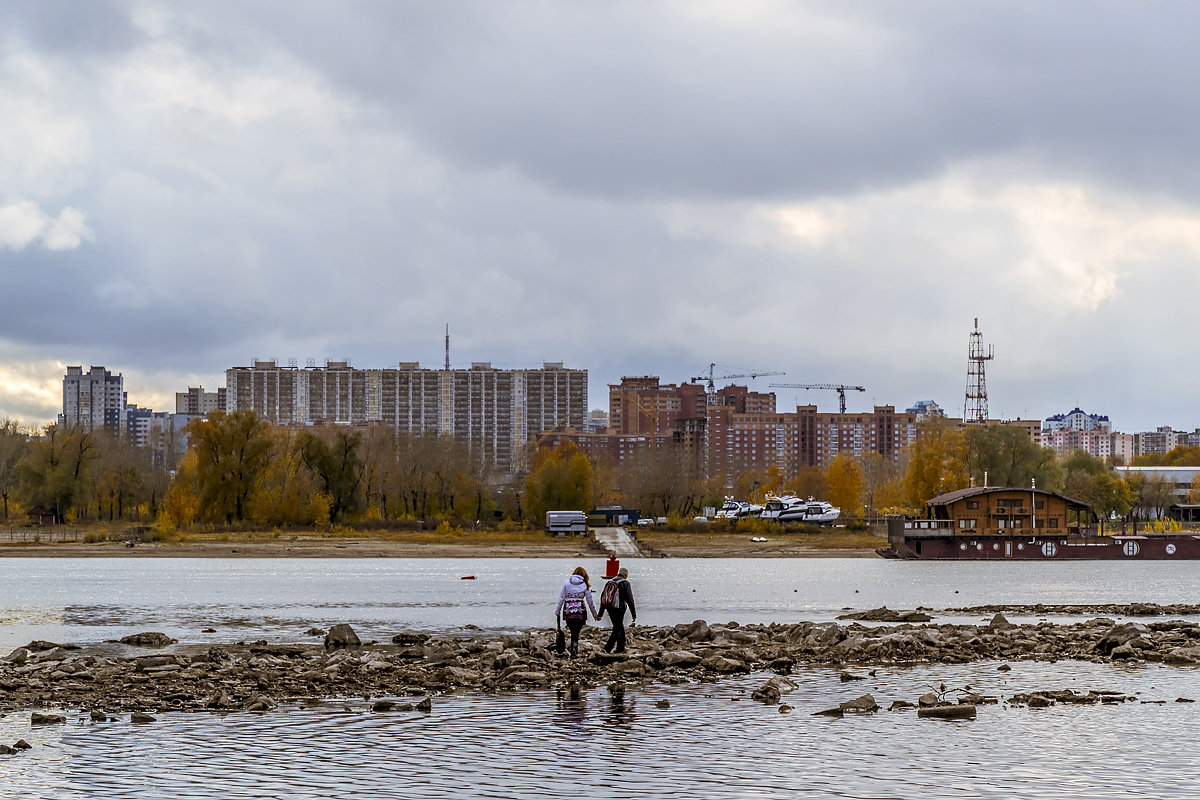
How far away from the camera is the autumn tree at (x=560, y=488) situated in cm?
14650

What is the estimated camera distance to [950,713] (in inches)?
1048

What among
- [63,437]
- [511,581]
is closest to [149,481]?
[63,437]

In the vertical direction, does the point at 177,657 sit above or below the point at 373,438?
below

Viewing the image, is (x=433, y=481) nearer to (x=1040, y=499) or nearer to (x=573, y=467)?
(x=573, y=467)

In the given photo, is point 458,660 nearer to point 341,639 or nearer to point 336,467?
point 341,639

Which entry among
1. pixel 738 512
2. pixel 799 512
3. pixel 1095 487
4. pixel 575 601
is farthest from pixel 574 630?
pixel 1095 487

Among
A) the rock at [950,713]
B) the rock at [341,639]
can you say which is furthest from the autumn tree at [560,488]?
the rock at [950,713]

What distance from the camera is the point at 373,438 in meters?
158

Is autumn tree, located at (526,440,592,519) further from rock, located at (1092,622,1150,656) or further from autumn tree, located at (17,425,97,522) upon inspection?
Result: rock, located at (1092,622,1150,656)

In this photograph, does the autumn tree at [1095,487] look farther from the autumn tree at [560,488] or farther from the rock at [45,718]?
the rock at [45,718]

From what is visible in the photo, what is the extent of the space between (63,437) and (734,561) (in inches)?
2817

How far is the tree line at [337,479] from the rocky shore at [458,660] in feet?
318

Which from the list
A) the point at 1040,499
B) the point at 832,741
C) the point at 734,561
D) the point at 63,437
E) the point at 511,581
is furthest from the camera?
the point at 63,437

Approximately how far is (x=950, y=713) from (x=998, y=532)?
102 metres
